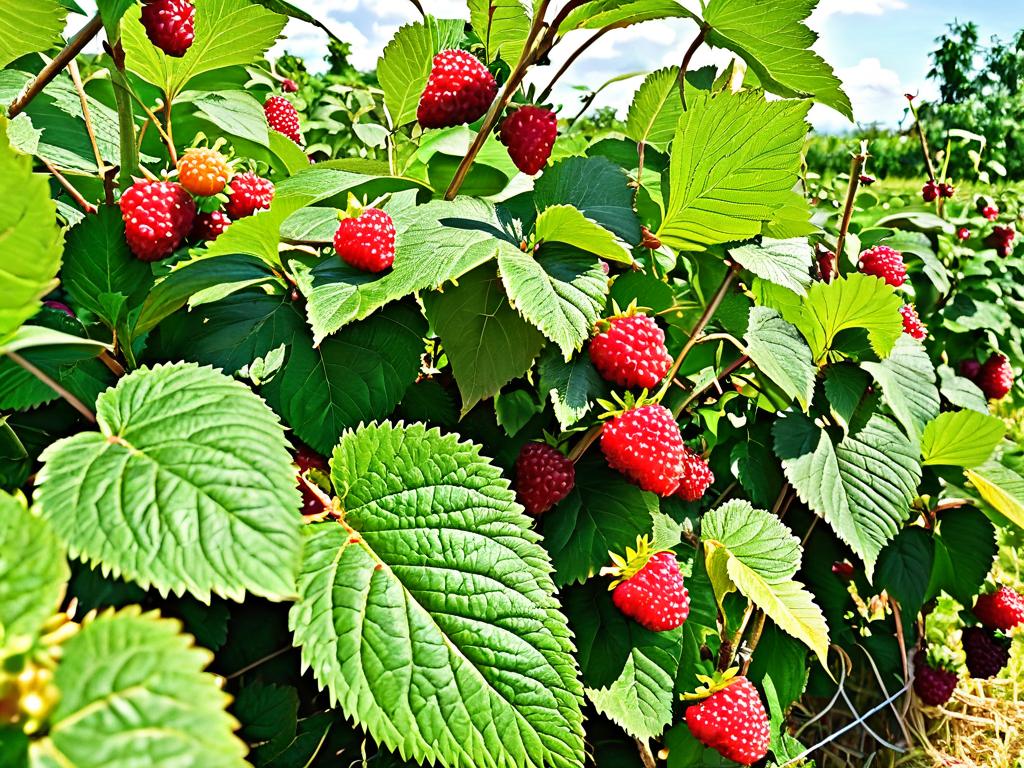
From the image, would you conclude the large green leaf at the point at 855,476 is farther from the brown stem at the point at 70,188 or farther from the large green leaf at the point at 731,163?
the brown stem at the point at 70,188

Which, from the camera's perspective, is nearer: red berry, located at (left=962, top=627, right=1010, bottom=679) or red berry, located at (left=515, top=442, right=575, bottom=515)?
red berry, located at (left=515, top=442, right=575, bottom=515)

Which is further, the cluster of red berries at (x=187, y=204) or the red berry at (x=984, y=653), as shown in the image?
the red berry at (x=984, y=653)

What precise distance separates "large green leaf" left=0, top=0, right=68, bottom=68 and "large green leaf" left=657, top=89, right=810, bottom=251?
57cm

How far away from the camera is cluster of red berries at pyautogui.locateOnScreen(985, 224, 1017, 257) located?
7.70 ft

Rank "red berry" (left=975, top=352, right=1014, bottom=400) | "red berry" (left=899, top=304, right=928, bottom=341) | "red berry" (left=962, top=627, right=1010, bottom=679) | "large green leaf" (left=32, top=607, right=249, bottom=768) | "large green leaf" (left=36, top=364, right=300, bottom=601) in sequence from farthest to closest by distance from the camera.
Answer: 1. "red berry" (left=975, top=352, right=1014, bottom=400)
2. "red berry" (left=962, top=627, right=1010, bottom=679)
3. "red berry" (left=899, top=304, right=928, bottom=341)
4. "large green leaf" (left=36, top=364, right=300, bottom=601)
5. "large green leaf" (left=32, top=607, right=249, bottom=768)

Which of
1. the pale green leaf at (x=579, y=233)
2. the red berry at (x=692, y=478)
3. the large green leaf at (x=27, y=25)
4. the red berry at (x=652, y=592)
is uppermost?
the pale green leaf at (x=579, y=233)

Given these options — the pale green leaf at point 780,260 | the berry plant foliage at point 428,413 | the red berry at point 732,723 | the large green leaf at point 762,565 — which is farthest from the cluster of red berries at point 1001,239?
the red berry at point 732,723

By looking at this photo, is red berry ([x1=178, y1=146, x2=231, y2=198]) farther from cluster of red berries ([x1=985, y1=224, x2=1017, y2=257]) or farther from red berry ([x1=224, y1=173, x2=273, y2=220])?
cluster of red berries ([x1=985, y1=224, x2=1017, y2=257])

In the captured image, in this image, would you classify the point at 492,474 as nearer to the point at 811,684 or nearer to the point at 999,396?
the point at 811,684

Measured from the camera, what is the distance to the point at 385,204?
2.68ft

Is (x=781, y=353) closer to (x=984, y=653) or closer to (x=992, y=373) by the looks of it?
(x=984, y=653)

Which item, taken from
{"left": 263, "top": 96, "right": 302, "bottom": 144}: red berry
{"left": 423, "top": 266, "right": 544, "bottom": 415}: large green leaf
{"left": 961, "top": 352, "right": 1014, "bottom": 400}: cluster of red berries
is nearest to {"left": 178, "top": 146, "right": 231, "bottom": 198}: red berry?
{"left": 423, "top": 266, "right": 544, "bottom": 415}: large green leaf

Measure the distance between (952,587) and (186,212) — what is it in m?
1.34

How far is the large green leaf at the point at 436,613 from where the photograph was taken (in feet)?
1.75
